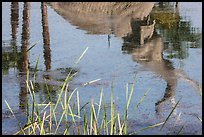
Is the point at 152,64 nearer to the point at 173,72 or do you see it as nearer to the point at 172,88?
the point at 173,72

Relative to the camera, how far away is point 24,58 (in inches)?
331

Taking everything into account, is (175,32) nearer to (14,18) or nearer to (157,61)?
(157,61)

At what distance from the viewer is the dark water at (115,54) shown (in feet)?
20.5

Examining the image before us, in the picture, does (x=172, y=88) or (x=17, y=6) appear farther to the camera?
(x=17, y=6)

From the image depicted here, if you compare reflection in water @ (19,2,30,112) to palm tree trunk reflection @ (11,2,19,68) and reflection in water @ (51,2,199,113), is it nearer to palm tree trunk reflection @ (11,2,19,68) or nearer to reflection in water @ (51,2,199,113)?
palm tree trunk reflection @ (11,2,19,68)

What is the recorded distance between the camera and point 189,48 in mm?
8977

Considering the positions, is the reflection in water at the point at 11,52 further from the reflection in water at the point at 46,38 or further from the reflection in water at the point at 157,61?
the reflection in water at the point at 157,61

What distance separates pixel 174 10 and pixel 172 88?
553 centimetres

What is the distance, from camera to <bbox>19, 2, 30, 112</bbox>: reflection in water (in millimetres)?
6394

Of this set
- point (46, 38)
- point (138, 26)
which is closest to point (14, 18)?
point (46, 38)

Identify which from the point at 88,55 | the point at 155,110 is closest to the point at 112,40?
the point at 88,55

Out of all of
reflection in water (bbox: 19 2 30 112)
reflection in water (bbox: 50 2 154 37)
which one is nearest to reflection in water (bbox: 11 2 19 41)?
reflection in water (bbox: 19 2 30 112)

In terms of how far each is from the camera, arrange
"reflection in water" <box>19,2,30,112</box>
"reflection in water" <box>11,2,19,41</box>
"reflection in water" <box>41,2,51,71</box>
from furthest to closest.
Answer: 1. "reflection in water" <box>11,2,19,41</box>
2. "reflection in water" <box>41,2,51,71</box>
3. "reflection in water" <box>19,2,30,112</box>

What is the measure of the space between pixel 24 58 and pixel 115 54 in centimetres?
134
